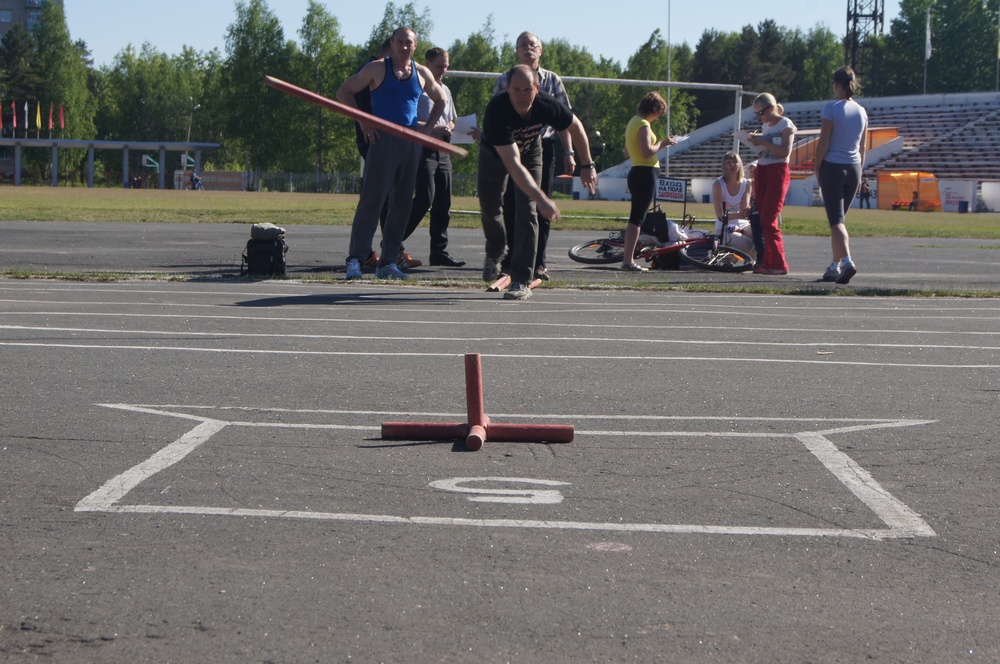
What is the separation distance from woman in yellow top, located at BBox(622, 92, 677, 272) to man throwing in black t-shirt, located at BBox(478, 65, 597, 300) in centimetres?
270

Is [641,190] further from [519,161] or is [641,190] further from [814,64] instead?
[814,64]

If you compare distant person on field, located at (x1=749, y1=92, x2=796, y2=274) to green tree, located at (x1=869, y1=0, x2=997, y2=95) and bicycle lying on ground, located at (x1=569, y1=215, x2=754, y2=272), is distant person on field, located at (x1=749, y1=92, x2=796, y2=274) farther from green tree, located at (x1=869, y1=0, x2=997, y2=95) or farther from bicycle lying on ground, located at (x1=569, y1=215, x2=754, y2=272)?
green tree, located at (x1=869, y1=0, x2=997, y2=95)

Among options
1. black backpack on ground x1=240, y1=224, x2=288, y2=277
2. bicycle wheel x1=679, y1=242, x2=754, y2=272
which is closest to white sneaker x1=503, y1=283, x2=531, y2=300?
black backpack on ground x1=240, y1=224, x2=288, y2=277

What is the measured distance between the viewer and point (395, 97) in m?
11.8

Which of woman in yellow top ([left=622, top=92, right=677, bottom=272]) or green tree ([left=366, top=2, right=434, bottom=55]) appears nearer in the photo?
woman in yellow top ([left=622, top=92, right=677, bottom=272])

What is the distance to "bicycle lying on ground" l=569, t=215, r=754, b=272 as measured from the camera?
1494cm

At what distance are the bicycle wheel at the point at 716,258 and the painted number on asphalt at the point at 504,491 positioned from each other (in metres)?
10.5

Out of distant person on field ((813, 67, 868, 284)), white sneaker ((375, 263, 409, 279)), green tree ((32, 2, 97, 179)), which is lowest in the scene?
white sneaker ((375, 263, 409, 279))

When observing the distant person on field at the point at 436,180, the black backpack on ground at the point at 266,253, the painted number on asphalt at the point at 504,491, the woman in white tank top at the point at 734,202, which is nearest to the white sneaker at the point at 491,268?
the distant person on field at the point at 436,180

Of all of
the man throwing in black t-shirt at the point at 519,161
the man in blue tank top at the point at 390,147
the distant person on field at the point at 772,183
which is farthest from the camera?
the distant person on field at the point at 772,183

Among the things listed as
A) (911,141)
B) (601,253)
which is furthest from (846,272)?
(911,141)

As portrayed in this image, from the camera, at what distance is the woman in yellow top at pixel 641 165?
552 inches

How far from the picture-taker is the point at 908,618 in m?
3.47

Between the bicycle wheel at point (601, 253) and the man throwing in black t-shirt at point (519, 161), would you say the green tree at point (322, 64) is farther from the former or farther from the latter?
the man throwing in black t-shirt at point (519, 161)
